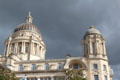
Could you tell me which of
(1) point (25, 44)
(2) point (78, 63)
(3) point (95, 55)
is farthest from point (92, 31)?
(1) point (25, 44)

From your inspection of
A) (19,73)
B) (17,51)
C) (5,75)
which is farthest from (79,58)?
(17,51)

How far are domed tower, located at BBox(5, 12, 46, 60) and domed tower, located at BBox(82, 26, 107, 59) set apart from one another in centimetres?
2641

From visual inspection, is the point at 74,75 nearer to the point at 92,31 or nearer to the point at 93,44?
the point at 93,44

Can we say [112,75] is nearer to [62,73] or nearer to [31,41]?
[62,73]

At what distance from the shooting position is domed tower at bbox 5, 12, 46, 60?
87.9m

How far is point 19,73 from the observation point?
67375 mm

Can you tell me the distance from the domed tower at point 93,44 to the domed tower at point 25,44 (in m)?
26.4

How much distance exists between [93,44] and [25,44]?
3293 centimetres

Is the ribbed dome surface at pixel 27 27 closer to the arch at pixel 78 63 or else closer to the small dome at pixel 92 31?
the small dome at pixel 92 31

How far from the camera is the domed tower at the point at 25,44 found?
87875mm

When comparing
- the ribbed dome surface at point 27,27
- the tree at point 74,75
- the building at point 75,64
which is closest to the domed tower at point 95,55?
the building at point 75,64

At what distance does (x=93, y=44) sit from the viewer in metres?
69.6

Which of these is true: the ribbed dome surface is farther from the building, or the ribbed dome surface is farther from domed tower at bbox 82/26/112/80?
domed tower at bbox 82/26/112/80

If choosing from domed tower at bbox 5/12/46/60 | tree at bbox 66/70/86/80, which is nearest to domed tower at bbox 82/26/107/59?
Result: tree at bbox 66/70/86/80
